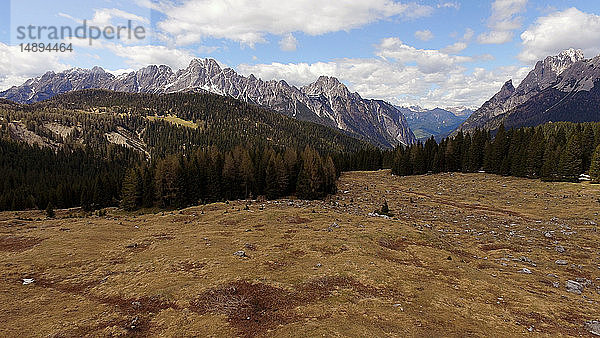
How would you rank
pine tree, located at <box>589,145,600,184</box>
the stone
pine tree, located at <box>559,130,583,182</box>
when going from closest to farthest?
the stone < pine tree, located at <box>589,145,600,184</box> < pine tree, located at <box>559,130,583,182</box>

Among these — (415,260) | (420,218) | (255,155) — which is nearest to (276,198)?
(255,155)

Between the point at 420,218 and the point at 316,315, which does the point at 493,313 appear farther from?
the point at 420,218

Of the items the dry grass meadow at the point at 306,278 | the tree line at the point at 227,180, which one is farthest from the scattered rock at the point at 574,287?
the tree line at the point at 227,180

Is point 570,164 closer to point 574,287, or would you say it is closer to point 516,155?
point 516,155

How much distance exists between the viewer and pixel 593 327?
595 inches

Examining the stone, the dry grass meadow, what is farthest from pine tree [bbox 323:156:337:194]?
the stone

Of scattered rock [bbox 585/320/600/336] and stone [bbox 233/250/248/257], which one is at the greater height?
scattered rock [bbox 585/320/600/336]

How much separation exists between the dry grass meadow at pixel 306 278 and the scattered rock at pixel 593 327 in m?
0.36

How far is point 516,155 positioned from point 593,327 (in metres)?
95.1

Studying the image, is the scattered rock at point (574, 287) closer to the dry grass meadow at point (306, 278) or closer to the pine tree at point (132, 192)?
the dry grass meadow at point (306, 278)

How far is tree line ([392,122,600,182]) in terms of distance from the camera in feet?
254

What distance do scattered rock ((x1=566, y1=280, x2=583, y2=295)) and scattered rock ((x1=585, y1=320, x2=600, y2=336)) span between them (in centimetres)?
569

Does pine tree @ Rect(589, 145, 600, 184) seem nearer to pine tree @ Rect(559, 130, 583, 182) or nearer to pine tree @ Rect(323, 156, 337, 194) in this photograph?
pine tree @ Rect(559, 130, 583, 182)

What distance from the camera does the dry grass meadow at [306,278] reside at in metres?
15.5
